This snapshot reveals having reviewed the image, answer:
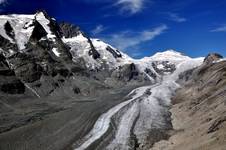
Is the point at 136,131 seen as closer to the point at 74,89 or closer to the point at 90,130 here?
the point at 90,130

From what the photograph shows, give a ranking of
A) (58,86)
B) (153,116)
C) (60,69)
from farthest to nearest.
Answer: (60,69)
(58,86)
(153,116)

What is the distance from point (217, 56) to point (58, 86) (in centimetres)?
7381

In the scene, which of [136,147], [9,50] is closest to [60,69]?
[9,50]

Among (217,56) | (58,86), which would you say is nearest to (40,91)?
(58,86)

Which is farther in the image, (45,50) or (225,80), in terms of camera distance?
(45,50)

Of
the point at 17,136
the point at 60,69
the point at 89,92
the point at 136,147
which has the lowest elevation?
the point at 136,147

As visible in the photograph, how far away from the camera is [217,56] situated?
628 ft

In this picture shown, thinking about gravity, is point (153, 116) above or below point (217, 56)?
below

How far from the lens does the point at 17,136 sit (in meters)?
59.0

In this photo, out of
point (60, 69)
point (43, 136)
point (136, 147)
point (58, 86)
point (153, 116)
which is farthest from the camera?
point (60, 69)

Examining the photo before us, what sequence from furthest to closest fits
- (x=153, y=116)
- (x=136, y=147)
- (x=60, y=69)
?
(x=60, y=69) → (x=153, y=116) → (x=136, y=147)

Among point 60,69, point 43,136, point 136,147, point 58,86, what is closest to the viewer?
point 136,147

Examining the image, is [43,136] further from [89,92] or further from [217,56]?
[217,56]

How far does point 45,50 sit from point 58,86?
25.8 m
